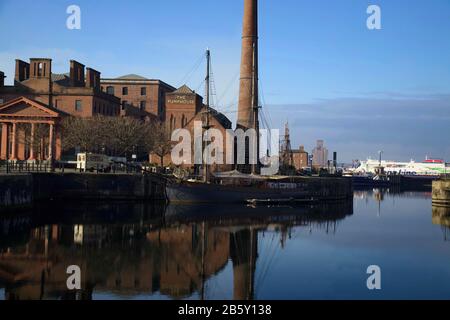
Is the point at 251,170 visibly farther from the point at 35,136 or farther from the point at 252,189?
the point at 35,136

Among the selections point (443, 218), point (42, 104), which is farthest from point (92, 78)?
point (443, 218)

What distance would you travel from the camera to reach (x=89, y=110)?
78.6m

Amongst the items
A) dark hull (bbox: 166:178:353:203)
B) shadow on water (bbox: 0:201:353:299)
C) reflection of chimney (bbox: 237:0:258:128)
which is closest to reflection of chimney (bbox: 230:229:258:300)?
shadow on water (bbox: 0:201:353:299)

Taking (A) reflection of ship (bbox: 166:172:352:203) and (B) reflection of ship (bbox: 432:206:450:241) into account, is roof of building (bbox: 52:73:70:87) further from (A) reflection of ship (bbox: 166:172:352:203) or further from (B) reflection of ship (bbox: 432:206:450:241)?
(B) reflection of ship (bbox: 432:206:450:241)

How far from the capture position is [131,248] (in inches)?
1123

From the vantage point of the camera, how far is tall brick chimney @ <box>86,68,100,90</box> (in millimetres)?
82512

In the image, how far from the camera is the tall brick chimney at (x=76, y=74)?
82.9 meters

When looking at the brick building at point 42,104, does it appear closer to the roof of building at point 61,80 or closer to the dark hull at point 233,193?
the roof of building at point 61,80

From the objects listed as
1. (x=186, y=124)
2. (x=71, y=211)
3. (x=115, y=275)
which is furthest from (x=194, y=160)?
(x=115, y=275)

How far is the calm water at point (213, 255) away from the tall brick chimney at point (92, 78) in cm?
3921

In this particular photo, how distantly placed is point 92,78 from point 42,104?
80.7 ft

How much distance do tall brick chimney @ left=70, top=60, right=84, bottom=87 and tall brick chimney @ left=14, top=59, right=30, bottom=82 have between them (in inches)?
259

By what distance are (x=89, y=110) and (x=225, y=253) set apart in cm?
5515

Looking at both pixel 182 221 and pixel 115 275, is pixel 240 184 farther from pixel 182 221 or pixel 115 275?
pixel 115 275
